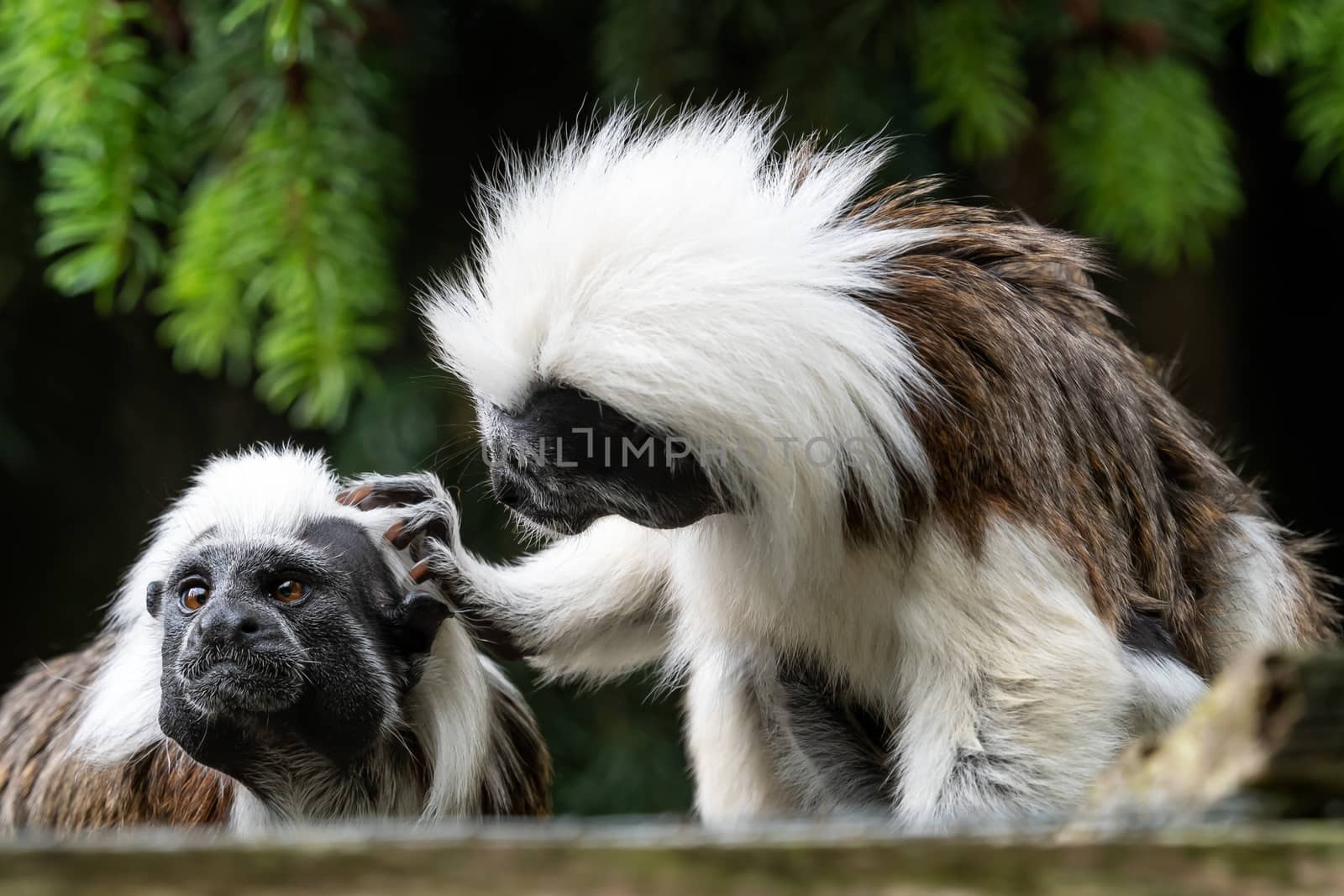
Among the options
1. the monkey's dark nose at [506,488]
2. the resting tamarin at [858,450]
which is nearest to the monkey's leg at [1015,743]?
the resting tamarin at [858,450]

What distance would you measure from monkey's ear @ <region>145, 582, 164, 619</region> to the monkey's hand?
260 millimetres

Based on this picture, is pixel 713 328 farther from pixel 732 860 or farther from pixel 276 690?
pixel 732 860

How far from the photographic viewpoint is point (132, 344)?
3320 millimetres

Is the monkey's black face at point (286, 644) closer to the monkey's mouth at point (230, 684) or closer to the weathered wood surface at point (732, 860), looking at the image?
the monkey's mouth at point (230, 684)

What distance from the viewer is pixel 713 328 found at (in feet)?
5.10

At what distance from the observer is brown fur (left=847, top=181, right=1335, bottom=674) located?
160 cm

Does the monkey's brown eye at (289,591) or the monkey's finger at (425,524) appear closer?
the monkey's brown eye at (289,591)

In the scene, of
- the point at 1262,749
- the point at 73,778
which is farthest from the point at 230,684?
the point at 1262,749

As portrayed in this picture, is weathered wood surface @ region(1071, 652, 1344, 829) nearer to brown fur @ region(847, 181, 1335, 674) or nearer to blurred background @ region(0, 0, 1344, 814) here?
brown fur @ region(847, 181, 1335, 674)

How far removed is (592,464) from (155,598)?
61cm

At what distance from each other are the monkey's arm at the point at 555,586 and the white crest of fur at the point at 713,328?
12.6 inches

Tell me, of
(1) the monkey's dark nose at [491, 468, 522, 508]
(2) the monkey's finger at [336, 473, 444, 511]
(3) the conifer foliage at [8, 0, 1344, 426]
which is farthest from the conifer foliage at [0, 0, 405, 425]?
(1) the monkey's dark nose at [491, 468, 522, 508]

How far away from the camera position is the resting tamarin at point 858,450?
1.56 metres

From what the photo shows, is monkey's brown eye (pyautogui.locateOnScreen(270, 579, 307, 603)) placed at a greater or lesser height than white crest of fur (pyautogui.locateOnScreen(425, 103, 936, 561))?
lesser
